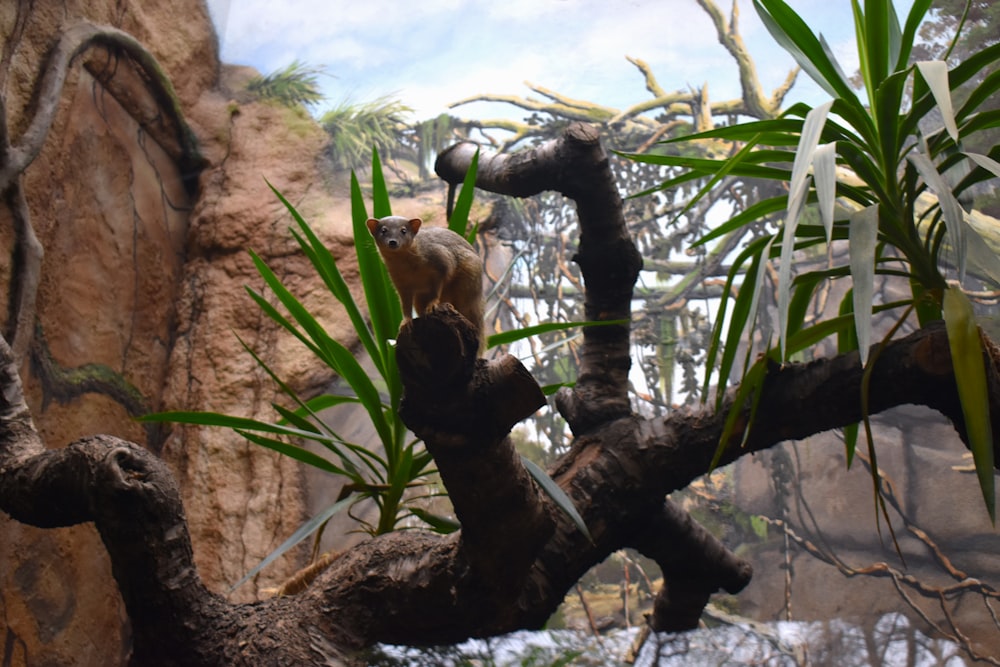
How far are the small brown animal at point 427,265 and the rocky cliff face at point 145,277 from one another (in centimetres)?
129

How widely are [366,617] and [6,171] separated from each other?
1598mm

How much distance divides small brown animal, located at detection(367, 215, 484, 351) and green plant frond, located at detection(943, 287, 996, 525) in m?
0.86

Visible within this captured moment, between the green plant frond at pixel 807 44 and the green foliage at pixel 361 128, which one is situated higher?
the green foliage at pixel 361 128

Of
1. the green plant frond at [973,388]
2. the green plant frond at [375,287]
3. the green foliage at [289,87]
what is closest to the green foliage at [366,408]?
the green plant frond at [375,287]

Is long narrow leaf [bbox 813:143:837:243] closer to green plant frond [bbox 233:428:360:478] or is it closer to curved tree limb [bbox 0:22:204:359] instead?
green plant frond [bbox 233:428:360:478]

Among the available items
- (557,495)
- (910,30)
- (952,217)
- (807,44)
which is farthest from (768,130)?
(557,495)

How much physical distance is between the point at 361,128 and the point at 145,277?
1.09 meters

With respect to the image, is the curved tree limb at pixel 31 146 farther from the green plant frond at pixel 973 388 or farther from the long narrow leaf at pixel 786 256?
the green plant frond at pixel 973 388

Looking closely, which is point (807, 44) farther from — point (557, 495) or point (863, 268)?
point (557, 495)

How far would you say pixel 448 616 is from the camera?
1.31 metres

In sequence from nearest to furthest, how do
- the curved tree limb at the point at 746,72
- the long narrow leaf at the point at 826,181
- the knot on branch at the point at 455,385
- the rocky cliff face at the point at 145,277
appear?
1. the knot on branch at the point at 455,385
2. the long narrow leaf at the point at 826,181
3. the rocky cliff face at the point at 145,277
4. the curved tree limb at the point at 746,72

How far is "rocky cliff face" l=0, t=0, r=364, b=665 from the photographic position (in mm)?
2197

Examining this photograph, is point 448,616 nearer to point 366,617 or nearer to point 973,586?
point 366,617

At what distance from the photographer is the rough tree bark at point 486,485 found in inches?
44.1
